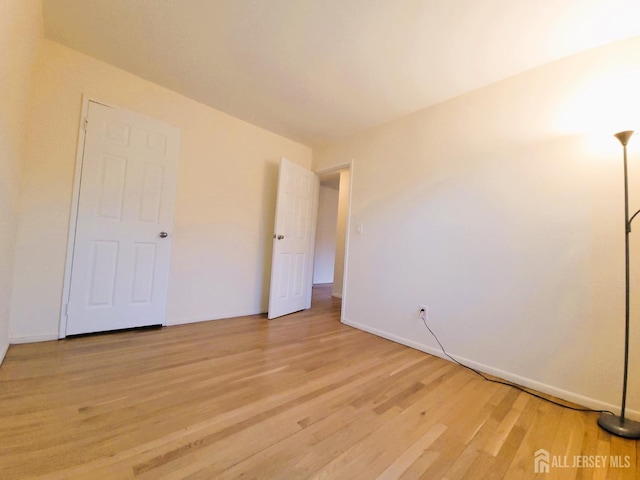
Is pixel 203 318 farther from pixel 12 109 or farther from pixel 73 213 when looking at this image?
pixel 12 109

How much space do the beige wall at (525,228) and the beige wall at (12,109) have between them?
2767 mm

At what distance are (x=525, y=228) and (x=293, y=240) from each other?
2.37 meters

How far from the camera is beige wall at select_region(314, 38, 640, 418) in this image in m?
1.57

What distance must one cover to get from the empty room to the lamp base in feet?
0.07

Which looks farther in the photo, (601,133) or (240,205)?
(240,205)

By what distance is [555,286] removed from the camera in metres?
1.73

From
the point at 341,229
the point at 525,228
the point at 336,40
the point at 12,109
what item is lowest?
the point at 525,228

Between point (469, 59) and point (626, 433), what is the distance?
2.44m

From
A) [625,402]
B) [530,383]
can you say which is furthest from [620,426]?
[530,383]

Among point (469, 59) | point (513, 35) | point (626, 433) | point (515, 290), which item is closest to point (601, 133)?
point (513, 35)

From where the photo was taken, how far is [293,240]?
3328 millimetres

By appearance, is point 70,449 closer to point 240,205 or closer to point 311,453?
point 311,453

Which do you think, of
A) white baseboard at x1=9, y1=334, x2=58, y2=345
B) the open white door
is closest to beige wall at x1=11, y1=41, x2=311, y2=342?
white baseboard at x1=9, y1=334, x2=58, y2=345

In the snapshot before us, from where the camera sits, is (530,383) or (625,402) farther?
(530,383)
